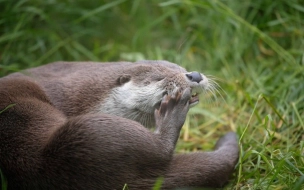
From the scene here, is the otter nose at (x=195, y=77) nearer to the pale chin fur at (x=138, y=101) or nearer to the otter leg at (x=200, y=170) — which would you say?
the pale chin fur at (x=138, y=101)

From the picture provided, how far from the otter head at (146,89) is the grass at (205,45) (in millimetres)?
498

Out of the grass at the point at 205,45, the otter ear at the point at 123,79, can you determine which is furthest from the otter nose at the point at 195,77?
the grass at the point at 205,45

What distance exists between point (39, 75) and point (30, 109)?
22.2 inches

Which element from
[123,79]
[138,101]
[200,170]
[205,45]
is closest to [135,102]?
[138,101]

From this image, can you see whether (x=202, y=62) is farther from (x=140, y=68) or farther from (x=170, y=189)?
(x=170, y=189)

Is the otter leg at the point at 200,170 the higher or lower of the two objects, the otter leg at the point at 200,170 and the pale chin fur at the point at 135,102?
the lower

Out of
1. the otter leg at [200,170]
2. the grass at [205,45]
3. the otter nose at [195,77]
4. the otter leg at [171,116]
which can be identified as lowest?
the otter leg at [200,170]

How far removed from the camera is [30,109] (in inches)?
98.3

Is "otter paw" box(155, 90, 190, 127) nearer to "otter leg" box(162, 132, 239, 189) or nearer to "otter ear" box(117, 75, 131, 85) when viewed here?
"otter leg" box(162, 132, 239, 189)

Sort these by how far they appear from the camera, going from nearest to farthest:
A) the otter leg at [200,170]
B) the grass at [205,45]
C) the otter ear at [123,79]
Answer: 1. the otter leg at [200,170]
2. the otter ear at [123,79]
3. the grass at [205,45]

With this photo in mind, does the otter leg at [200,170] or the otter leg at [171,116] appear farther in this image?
the otter leg at [171,116]

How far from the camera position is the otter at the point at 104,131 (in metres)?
2.17

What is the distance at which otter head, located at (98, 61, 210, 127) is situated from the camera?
2.70 metres

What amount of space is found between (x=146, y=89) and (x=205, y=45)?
1.67 m
